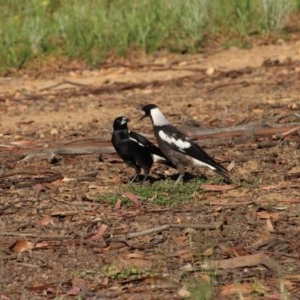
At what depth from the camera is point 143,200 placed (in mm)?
6949

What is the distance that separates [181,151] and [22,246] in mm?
2089

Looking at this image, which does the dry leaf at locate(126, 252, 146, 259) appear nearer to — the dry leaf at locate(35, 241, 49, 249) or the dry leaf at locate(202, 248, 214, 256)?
the dry leaf at locate(202, 248, 214, 256)

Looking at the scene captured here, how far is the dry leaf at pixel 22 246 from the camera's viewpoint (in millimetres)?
5941

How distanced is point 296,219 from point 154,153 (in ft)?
6.45

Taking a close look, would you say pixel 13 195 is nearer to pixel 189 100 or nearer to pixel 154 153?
pixel 154 153

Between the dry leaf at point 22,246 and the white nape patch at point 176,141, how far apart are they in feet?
6.67

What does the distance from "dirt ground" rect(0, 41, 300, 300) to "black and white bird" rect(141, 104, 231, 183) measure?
148 mm

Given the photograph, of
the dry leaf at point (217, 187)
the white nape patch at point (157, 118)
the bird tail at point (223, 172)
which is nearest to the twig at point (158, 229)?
the dry leaf at point (217, 187)

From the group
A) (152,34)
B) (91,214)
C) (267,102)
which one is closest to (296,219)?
(91,214)

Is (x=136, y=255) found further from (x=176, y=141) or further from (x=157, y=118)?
(x=157, y=118)

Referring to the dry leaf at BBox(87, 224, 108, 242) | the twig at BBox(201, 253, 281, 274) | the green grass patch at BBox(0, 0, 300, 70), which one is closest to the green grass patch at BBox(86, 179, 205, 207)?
the dry leaf at BBox(87, 224, 108, 242)

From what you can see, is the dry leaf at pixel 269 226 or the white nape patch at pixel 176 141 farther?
the white nape patch at pixel 176 141

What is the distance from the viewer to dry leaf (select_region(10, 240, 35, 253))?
19.5ft

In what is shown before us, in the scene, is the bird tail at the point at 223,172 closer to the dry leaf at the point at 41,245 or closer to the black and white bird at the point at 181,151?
the black and white bird at the point at 181,151
